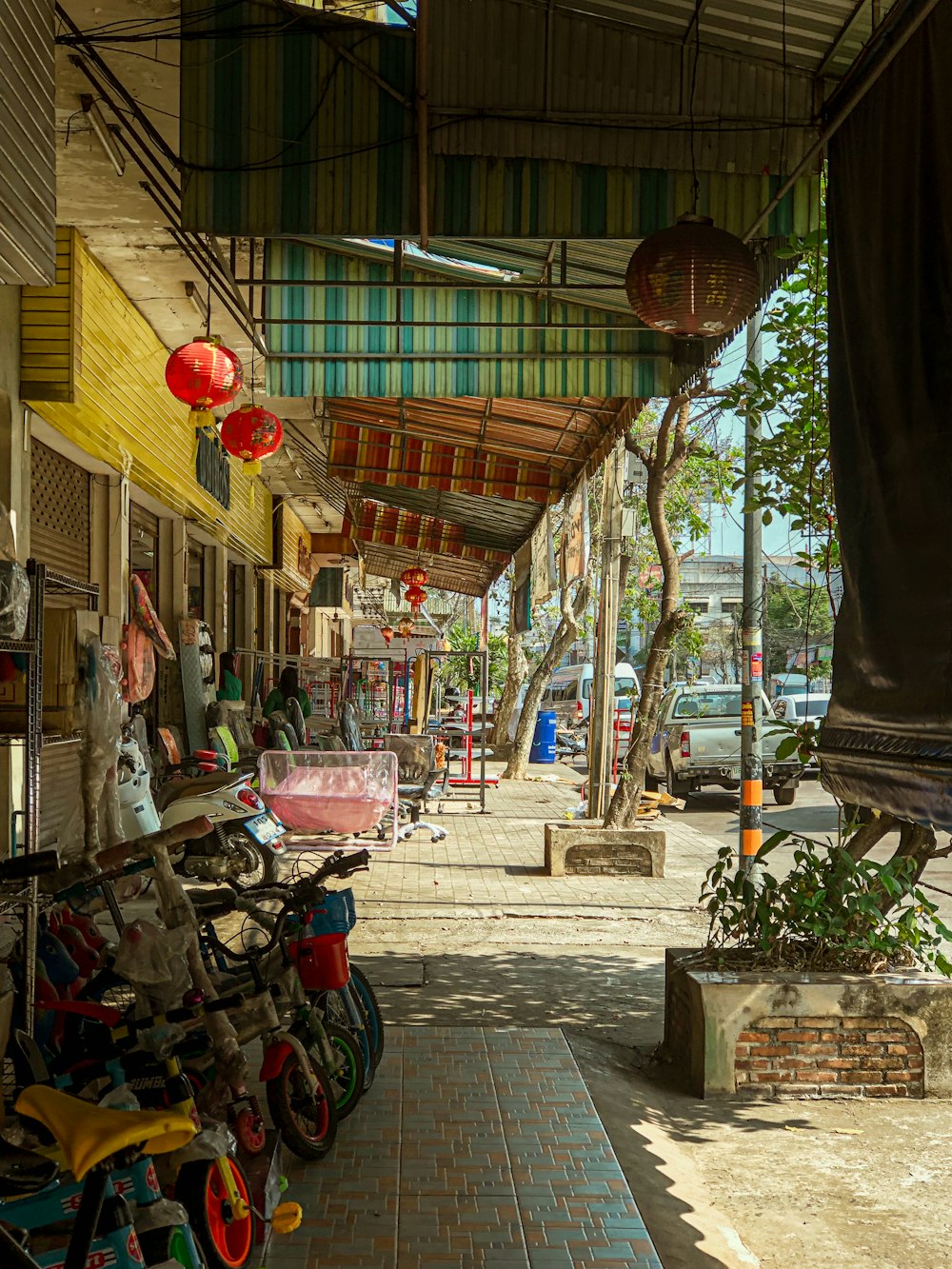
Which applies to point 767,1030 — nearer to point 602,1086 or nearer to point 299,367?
point 602,1086

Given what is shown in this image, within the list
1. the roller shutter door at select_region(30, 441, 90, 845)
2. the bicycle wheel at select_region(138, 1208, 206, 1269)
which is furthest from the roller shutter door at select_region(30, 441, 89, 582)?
the bicycle wheel at select_region(138, 1208, 206, 1269)

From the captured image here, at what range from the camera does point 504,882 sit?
11.2 m

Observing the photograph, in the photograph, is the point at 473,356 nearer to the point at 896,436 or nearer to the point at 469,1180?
the point at 896,436

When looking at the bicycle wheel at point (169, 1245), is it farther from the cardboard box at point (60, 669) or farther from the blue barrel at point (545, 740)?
the blue barrel at point (545, 740)

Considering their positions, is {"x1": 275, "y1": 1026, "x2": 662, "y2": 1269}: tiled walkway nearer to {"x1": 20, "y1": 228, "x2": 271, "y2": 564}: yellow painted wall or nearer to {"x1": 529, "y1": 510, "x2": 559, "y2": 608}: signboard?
{"x1": 20, "y1": 228, "x2": 271, "y2": 564}: yellow painted wall

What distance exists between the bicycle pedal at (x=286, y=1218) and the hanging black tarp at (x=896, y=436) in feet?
7.64

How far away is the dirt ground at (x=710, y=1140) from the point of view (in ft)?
14.1

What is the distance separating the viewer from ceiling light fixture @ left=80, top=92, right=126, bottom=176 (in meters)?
7.11

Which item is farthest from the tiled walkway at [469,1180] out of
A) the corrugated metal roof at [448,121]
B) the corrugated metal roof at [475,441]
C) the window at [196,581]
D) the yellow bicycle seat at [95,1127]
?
the window at [196,581]

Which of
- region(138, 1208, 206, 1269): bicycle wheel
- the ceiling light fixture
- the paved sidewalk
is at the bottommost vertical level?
the paved sidewalk

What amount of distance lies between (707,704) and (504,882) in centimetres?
1076

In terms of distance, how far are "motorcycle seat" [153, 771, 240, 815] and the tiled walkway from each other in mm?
4218

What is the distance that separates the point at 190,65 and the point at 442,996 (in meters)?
5.24

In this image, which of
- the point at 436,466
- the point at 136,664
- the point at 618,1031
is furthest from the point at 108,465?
the point at 618,1031
